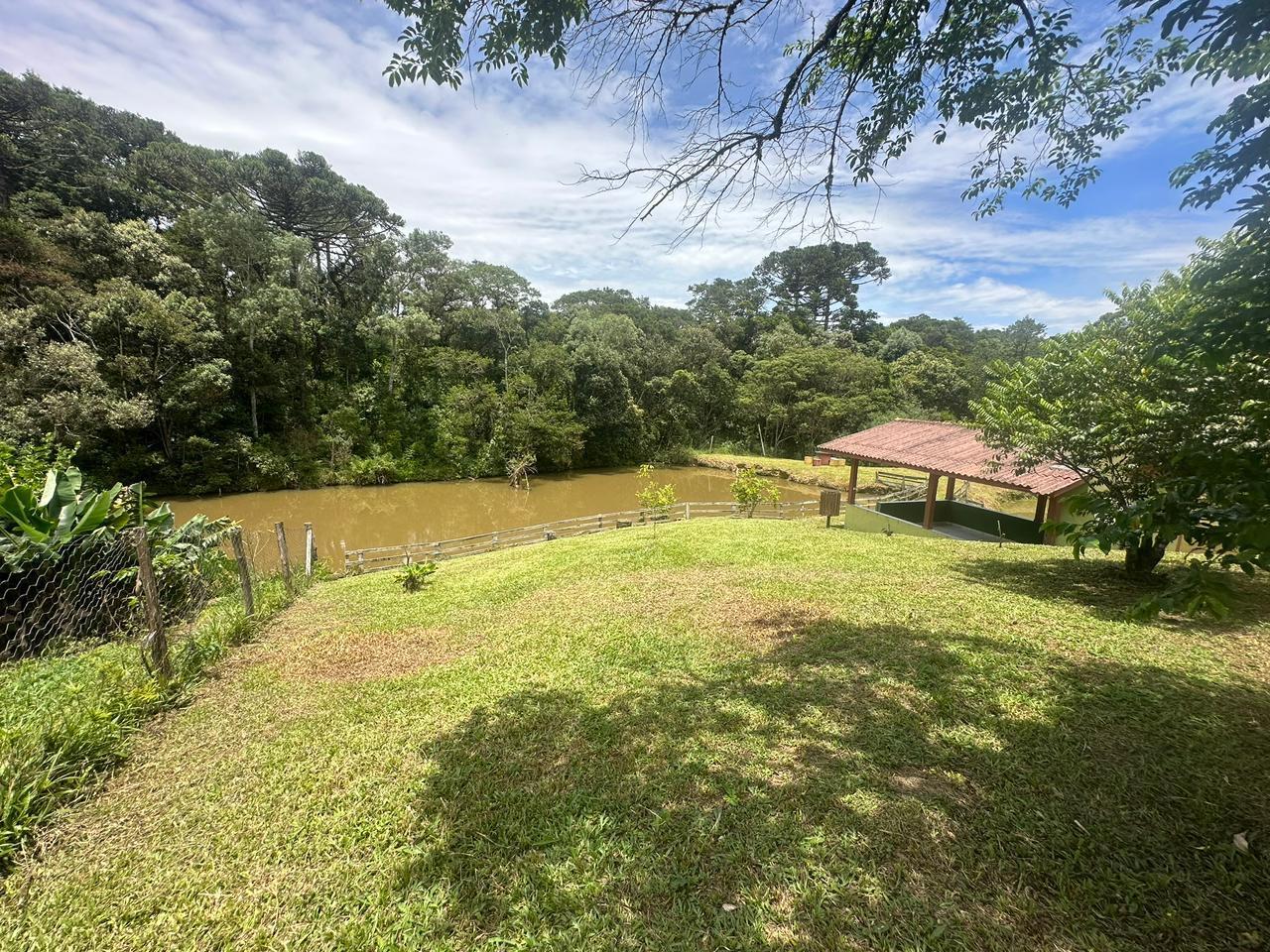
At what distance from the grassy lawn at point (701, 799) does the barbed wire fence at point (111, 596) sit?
2.31 ft

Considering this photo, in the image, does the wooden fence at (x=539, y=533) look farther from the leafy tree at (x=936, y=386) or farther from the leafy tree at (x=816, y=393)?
the leafy tree at (x=936, y=386)

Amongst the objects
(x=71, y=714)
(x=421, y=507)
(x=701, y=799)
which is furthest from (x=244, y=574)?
(x=421, y=507)

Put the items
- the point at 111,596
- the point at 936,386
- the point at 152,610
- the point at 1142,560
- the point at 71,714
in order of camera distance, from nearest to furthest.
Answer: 1. the point at 71,714
2. the point at 152,610
3. the point at 111,596
4. the point at 1142,560
5. the point at 936,386

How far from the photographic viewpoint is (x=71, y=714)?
122 inches

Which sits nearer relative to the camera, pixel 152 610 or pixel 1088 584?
pixel 152 610

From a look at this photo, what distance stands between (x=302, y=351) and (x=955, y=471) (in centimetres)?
2837

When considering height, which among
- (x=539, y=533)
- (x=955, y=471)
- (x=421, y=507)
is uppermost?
(x=955, y=471)

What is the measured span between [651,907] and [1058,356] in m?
8.47

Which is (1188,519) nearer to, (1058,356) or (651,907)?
(651,907)

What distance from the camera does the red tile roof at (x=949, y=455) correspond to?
952 cm

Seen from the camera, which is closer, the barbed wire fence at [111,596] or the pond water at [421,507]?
the barbed wire fence at [111,596]

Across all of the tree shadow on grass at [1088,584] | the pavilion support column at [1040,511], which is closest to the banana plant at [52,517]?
the tree shadow on grass at [1088,584]

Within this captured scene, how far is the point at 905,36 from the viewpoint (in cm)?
355

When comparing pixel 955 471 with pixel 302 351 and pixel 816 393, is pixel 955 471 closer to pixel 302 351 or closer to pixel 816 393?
pixel 816 393
